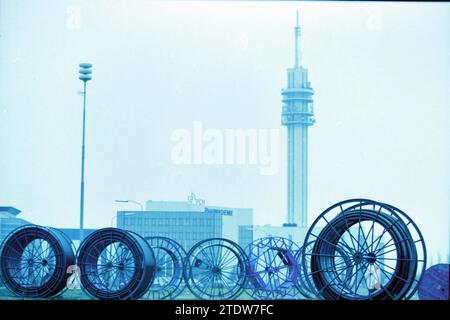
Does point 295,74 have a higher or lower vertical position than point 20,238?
higher

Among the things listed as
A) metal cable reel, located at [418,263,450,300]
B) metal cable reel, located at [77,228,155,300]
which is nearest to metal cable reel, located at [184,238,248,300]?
metal cable reel, located at [77,228,155,300]

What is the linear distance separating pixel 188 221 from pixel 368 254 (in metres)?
2.41

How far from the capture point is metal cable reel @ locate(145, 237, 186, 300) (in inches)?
497

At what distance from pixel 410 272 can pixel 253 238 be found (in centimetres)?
224

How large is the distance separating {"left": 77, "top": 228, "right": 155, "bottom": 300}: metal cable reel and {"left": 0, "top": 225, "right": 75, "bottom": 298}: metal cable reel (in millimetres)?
220

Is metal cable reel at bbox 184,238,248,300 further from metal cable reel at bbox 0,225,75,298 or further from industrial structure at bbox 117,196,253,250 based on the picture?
metal cable reel at bbox 0,225,75,298

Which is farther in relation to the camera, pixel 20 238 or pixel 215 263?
pixel 215 263

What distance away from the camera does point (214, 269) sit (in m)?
12.7

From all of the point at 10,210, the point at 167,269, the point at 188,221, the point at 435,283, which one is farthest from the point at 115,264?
the point at 435,283

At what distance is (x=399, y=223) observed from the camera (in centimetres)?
1010

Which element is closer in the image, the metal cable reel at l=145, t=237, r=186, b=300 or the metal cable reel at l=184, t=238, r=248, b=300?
the metal cable reel at l=184, t=238, r=248, b=300

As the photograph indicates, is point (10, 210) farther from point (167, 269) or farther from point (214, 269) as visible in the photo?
point (167, 269)

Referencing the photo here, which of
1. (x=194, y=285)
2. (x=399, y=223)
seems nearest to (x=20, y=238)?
(x=194, y=285)
